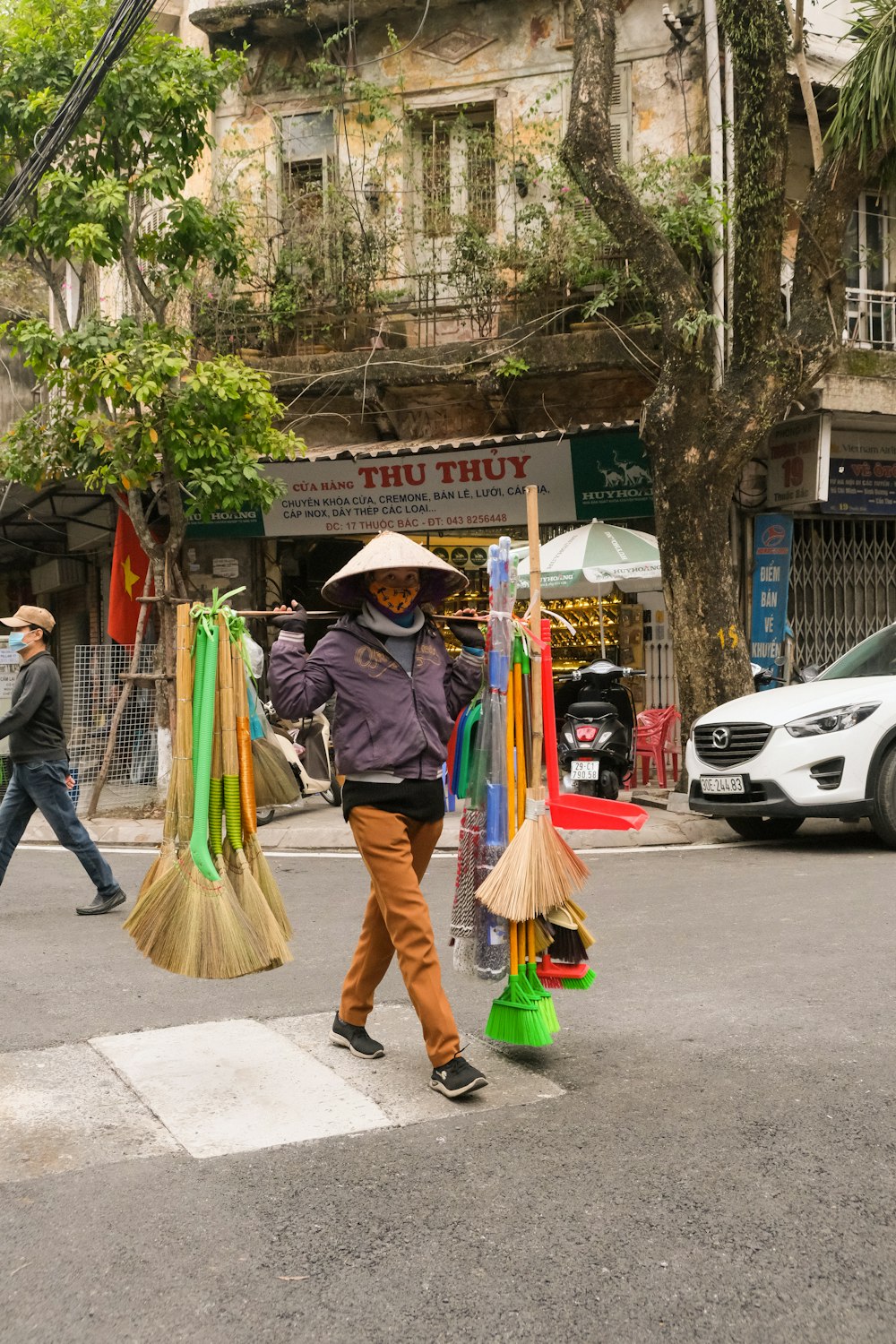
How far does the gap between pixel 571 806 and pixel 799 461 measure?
1022 cm

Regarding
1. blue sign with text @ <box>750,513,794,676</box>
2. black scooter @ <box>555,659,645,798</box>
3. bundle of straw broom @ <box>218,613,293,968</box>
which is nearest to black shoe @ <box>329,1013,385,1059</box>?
bundle of straw broom @ <box>218,613,293,968</box>

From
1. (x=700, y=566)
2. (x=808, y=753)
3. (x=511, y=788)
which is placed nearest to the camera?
(x=511, y=788)

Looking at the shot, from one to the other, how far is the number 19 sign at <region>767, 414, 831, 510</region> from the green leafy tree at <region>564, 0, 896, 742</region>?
194 cm

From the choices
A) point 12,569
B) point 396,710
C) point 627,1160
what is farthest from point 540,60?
point 627,1160

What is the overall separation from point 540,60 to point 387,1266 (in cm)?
1425

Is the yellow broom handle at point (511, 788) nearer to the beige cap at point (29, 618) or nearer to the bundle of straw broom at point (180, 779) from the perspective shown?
the bundle of straw broom at point (180, 779)

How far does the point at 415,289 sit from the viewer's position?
14.8 m

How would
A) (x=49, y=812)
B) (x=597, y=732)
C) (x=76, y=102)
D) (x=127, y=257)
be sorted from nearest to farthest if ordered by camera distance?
1. (x=49, y=812)
2. (x=76, y=102)
3. (x=597, y=732)
4. (x=127, y=257)

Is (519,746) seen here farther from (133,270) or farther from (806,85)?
(806,85)

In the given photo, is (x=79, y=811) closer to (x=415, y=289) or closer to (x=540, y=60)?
(x=415, y=289)

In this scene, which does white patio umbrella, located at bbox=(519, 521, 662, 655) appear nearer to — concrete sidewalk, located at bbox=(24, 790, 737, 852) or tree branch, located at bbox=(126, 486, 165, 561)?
concrete sidewalk, located at bbox=(24, 790, 737, 852)

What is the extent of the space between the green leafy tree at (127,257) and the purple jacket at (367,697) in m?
7.24

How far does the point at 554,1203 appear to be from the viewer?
3.34 metres

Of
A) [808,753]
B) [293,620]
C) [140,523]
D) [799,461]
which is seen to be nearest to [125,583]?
[140,523]
